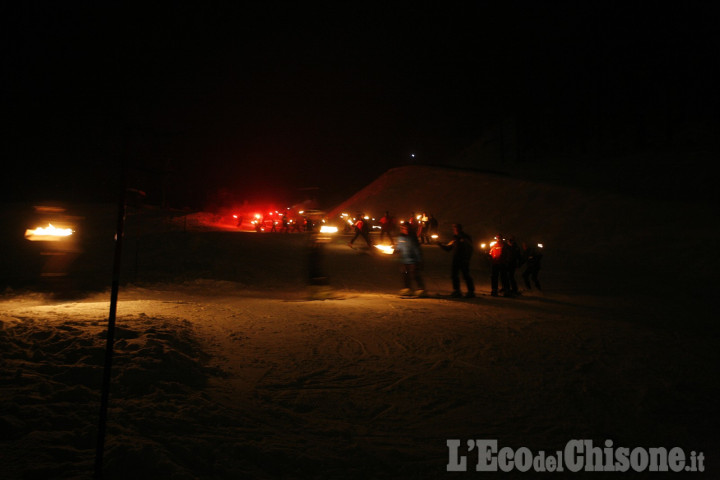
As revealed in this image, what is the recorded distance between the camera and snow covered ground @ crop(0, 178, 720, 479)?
409 cm

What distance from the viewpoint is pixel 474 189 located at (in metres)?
42.4

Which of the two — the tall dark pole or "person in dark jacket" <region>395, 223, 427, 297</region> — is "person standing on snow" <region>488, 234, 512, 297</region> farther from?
the tall dark pole

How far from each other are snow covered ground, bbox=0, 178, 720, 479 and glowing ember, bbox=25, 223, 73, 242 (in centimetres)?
1063

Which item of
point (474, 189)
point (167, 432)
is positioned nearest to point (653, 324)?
point (167, 432)

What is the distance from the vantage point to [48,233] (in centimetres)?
2053

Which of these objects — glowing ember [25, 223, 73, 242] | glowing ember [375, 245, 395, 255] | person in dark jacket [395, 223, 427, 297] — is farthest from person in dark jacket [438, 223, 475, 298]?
glowing ember [25, 223, 73, 242]

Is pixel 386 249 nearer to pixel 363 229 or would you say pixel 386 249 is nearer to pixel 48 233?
pixel 363 229

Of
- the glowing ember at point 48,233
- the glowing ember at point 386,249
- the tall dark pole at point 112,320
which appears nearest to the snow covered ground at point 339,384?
the tall dark pole at point 112,320

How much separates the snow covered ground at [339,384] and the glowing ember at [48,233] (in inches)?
419

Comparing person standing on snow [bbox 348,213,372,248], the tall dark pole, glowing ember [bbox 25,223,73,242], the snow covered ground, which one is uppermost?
person standing on snow [bbox 348,213,372,248]

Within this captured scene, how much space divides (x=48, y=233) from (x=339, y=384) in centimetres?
1990

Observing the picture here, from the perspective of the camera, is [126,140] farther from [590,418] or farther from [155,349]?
[590,418]

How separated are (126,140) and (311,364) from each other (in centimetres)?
420

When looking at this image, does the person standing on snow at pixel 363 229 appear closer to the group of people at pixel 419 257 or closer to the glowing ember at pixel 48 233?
the group of people at pixel 419 257
